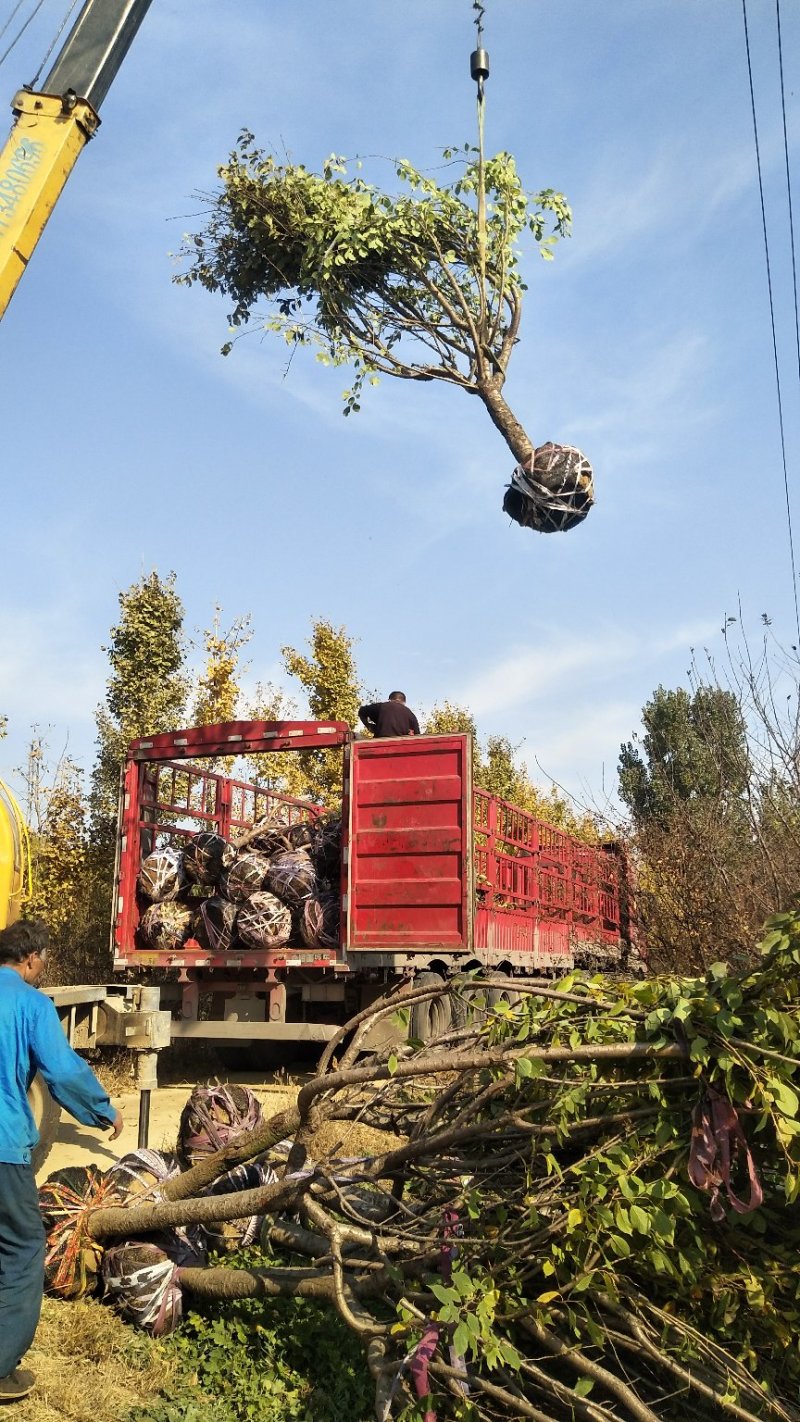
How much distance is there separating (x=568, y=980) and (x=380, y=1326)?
1.36m

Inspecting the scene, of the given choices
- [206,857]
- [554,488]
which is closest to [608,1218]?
[554,488]

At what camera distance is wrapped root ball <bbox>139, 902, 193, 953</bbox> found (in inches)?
396

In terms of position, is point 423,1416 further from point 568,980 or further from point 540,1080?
point 568,980

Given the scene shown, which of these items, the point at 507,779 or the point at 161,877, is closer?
the point at 161,877

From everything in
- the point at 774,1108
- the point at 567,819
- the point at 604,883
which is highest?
the point at 567,819

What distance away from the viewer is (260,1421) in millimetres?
3986

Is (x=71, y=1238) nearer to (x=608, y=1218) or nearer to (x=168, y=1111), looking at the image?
(x=608, y=1218)

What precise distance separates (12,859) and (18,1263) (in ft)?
10.4

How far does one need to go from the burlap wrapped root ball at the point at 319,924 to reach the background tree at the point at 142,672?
7953mm


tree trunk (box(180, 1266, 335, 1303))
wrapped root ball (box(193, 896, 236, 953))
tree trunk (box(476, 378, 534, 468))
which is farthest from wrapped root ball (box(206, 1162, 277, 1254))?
tree trunk (box(476, 378, 534, 468))

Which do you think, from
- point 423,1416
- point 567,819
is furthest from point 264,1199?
point 567,819

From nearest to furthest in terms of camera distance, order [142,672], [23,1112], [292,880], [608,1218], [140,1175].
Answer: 1. [608,1218]
2. [23,1112]
3. [140,1175]
4. [292,880]
5. [142,672]

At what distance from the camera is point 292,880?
9602 mm

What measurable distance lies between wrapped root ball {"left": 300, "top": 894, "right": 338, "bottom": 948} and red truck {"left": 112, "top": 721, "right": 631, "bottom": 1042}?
3.7 inches
